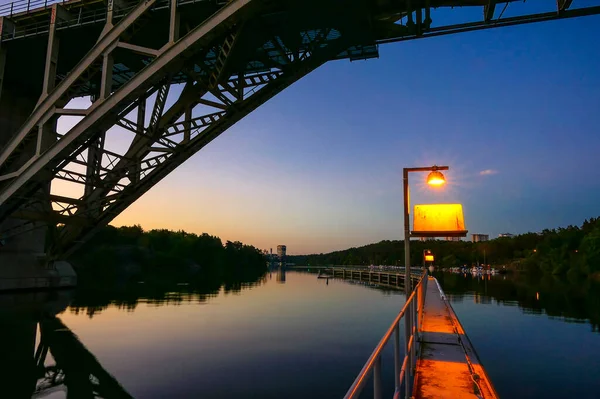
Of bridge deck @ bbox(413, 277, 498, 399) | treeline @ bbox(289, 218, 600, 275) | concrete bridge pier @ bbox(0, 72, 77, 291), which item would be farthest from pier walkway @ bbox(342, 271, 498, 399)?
treeline @ bbox(289, 218, 600, 275)

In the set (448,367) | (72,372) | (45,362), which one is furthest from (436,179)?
(45,362)

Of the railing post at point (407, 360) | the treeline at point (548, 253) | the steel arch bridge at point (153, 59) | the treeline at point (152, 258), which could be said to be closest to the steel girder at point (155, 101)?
the steel arch bridge at point (153, 59)

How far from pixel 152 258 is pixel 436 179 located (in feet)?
331

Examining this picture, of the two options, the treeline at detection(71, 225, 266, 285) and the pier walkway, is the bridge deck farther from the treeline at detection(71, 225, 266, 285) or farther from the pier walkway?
the treeline at detection(71, 225, 266, 285)

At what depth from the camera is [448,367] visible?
832 centimetres

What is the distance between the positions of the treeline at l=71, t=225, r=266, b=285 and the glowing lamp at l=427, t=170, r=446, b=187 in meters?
56.0

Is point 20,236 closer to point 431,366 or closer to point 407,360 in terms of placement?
point 431,366

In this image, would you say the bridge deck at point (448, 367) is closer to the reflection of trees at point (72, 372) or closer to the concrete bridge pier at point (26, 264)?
the reflection of trees at point (72, 372)

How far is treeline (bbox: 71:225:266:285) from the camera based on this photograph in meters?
75.5

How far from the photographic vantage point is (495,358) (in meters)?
18.4

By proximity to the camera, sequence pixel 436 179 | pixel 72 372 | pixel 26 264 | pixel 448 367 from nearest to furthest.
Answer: pixel 448 367, pixel 436 179, pixel 72 372, pixel 26 264

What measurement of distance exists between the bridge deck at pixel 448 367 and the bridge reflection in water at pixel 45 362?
26.9 ft

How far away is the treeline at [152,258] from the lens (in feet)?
248

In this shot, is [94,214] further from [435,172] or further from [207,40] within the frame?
[435,172]
